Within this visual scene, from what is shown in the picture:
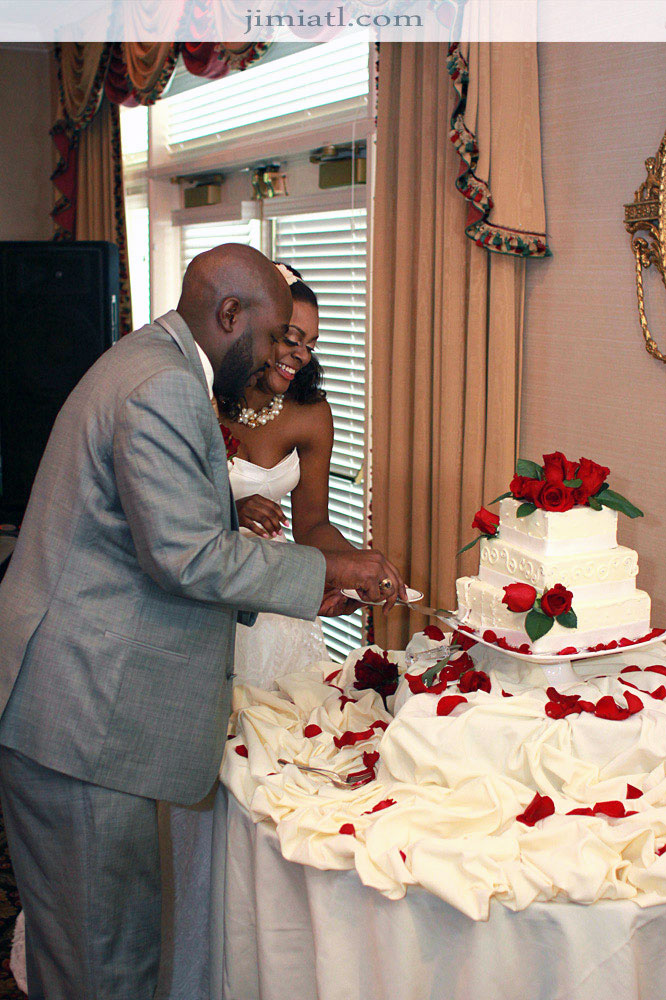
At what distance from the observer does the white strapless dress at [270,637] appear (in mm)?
2537

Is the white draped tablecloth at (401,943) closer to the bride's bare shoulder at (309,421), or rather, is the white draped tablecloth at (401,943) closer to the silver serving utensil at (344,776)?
the silver serving utensil at (344,776)

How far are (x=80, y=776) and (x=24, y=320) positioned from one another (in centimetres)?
355

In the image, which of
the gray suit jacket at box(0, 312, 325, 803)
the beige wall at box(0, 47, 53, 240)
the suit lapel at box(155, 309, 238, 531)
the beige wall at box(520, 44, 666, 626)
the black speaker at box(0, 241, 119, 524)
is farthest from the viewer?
the beige wall at box(0, 47, 53, 240)

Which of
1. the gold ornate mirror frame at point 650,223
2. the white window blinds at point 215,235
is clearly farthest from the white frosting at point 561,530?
the white window blinds at point 215,235

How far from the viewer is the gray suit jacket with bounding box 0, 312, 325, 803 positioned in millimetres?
1453

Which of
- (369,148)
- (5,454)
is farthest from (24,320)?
(369,148)

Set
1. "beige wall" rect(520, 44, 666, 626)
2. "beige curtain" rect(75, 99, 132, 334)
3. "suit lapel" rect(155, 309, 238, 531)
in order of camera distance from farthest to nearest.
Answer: "beige curtain" rect(75, 99, 132, 334) < "beige wall" rect(520, 44, 666, 626) < "suit lapel" rect(155, 309, 238, 531)

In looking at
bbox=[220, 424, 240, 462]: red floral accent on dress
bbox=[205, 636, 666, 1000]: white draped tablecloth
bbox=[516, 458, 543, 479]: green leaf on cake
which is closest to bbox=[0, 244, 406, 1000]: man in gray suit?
bbox=[205, 636, 666, 1000]: white draped tablecloth

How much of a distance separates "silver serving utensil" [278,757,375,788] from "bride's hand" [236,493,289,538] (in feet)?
2.49

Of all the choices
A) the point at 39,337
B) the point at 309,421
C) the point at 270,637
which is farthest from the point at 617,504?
the point at 39,337

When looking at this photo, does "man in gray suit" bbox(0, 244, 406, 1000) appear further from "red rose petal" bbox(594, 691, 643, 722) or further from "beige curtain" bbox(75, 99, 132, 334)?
"beige curtain" bbox(75, 99, 132, 334)

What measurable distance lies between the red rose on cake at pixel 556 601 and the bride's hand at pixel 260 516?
0.86m

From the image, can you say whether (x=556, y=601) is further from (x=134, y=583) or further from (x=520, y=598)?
(x=134, y=583)

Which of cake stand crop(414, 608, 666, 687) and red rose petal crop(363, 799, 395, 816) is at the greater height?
cake stand crop(414, 608, 666, 687)
